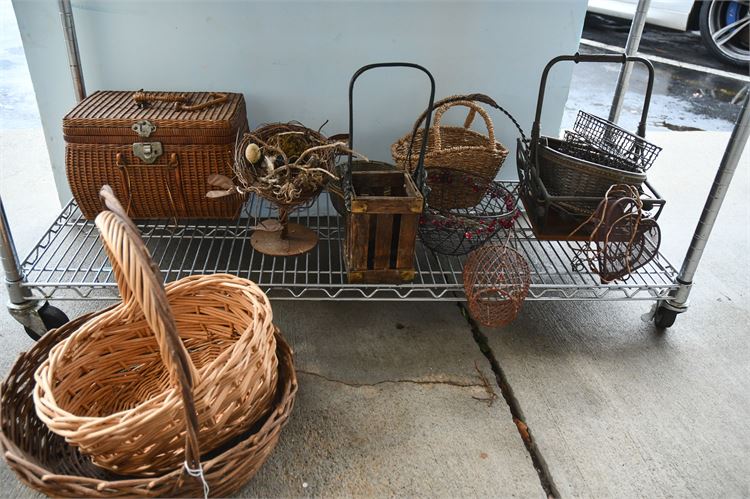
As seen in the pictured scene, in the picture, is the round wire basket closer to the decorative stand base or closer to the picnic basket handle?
the decorative stand base

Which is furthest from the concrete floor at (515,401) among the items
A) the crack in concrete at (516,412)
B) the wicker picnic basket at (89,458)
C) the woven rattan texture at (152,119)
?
the woven rattan texture at (152,119)

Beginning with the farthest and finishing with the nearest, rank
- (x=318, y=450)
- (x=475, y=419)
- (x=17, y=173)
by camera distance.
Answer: (x=17, y=173), (x=475, y=419), (x=318, y=450)

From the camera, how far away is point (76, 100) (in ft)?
6.33

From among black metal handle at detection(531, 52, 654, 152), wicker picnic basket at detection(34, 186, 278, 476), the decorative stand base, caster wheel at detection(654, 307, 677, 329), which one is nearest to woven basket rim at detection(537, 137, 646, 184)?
black metal handle at detection(531, 52, 654, 152)

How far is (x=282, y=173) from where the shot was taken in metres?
1.60

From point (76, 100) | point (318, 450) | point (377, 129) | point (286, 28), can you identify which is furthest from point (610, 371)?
point (76, 100)

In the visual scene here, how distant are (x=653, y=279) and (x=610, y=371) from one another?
0.37 m

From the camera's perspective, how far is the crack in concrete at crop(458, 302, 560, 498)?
1340 mm

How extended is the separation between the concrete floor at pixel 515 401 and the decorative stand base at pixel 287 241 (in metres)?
0.23

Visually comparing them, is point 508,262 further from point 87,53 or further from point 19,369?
point 87,53

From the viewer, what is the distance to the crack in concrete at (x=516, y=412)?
1340 millimetres

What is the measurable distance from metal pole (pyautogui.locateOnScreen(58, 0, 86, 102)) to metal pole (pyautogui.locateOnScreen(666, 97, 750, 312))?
198cm

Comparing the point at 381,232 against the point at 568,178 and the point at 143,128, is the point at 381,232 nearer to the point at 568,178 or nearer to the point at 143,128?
the point at 568,178

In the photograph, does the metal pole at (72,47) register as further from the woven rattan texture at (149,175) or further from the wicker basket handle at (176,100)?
the woven rattan texture at (149,175)
